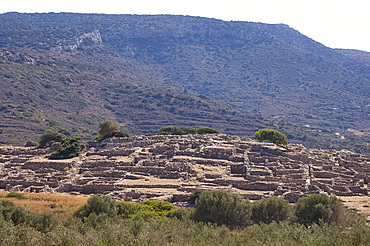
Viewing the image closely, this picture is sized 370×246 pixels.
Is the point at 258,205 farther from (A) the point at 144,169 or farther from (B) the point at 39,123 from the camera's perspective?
(B) the point at 39,123

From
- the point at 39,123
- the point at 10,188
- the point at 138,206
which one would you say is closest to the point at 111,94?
the point at 39,123

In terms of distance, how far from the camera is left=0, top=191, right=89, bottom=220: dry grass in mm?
31397

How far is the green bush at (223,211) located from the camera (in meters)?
28.5

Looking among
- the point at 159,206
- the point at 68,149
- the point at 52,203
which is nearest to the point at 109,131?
the point at 68,149

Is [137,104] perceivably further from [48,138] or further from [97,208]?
[97,208]

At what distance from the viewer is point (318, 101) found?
185750 millimetres

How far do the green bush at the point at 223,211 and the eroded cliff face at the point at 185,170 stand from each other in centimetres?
921

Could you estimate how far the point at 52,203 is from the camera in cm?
3488

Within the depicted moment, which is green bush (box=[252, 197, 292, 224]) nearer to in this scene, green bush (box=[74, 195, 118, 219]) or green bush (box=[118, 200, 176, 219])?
green bush (box=[118, 200, 176, 219])

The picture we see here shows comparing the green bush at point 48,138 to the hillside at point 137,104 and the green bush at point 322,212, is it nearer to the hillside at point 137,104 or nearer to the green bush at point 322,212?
the hillside at point 137,104

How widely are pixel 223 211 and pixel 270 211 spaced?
2.76m

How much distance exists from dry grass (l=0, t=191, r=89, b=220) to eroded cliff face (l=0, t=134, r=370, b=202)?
3.83 meters

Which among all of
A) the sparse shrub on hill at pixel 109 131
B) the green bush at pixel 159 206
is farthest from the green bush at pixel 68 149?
the green bush at pixel 159 206

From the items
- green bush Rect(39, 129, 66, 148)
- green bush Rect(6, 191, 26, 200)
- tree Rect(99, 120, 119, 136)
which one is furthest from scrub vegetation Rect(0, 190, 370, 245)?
tree Rect(99, 120, 119, 136)
